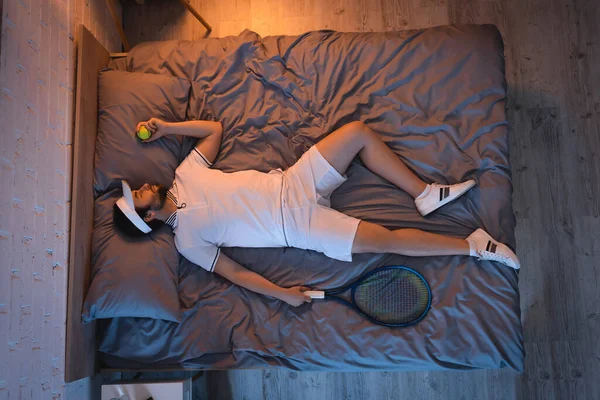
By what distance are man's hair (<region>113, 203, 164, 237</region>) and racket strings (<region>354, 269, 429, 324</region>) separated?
0.98 meters

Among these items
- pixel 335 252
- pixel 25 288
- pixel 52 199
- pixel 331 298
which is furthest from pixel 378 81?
pixel 25 288

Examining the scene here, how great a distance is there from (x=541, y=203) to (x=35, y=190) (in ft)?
7.65

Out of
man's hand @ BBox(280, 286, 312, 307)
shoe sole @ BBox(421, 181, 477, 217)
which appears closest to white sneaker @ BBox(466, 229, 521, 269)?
shoe sole @ BBox(421, 181, 477, 217)

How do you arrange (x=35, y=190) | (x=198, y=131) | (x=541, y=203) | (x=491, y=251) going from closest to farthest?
1. (x=35, y=190)
2. (x=491, y=251)
3. (x=198, y=131)
4. (x=541, y=203)

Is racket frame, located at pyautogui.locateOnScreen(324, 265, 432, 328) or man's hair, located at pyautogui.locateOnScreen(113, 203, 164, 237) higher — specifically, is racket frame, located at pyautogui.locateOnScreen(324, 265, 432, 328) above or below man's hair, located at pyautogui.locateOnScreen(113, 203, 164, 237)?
below

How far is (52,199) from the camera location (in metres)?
1.67

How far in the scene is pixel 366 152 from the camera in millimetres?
1860

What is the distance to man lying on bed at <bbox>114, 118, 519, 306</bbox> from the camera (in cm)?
178

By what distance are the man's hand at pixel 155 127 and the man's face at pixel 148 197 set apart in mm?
226

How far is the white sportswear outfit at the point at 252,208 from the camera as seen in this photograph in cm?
183

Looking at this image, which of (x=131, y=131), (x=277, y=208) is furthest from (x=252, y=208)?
(x=131, y=131)

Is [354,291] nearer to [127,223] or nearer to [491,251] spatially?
[491,251]

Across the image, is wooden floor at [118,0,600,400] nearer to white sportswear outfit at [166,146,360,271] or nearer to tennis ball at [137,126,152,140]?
white sportswear outfit at [166,146,360,271]

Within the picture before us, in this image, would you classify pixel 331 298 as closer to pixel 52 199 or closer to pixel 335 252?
pixel 335 252
